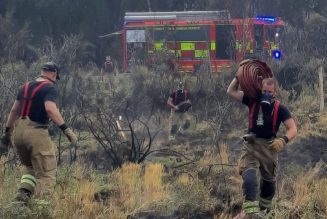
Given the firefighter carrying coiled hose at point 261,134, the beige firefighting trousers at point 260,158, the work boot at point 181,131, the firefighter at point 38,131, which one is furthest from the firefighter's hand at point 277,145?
the work boot at point 181,131

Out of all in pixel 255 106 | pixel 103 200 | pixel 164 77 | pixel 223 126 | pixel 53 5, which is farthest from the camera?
pixel 53 5

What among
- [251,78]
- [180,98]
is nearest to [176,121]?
[180,98]

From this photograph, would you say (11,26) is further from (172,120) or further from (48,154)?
(48,154)

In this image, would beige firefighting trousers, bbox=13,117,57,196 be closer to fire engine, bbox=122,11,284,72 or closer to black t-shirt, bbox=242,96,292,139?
black t-shirt, bbox=242,96,292,139

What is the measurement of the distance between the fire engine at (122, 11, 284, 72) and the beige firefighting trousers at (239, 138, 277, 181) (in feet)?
38.8

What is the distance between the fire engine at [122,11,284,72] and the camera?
1856cm

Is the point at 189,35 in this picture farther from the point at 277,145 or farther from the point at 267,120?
the point at 277,145

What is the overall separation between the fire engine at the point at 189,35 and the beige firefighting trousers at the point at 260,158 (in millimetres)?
11840

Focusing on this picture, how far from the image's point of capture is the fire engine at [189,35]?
1856 cm

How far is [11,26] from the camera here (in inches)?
973

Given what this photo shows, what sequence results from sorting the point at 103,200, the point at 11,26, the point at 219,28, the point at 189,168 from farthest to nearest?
1. the point at 11,26
2. the point at 219,28
3. the point at 189,168
4. the point at 103,200

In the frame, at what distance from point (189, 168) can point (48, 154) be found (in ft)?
Result: 9.88

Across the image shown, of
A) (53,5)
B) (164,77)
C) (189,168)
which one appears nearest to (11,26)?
(53,5)

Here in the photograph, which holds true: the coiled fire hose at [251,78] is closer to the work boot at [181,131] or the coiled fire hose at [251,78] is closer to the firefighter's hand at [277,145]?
the firefighter's hand at [277,145]
